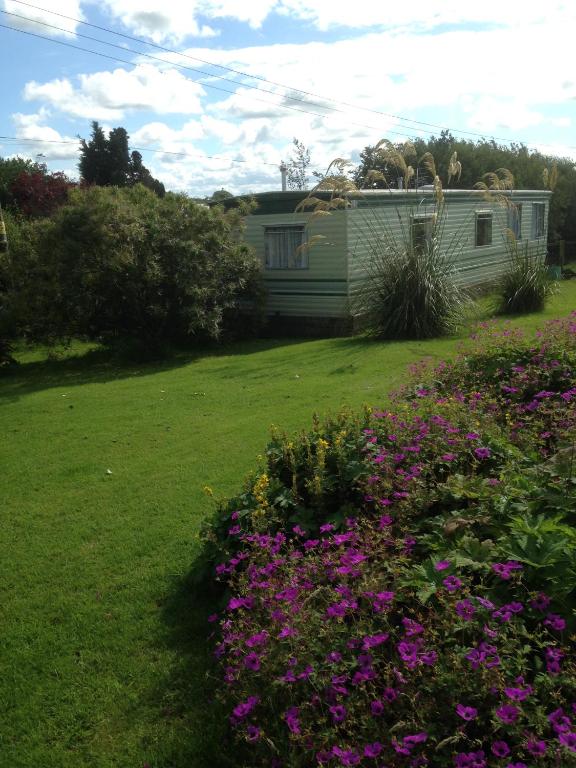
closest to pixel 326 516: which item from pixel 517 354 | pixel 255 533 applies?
pixel 255 533

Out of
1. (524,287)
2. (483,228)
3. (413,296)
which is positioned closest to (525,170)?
(483,228)

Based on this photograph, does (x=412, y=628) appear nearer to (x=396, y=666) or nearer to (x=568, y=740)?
(x=396, y=666)

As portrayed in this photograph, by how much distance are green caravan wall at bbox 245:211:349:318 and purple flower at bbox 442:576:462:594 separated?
11.2 m

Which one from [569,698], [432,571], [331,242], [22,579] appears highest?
[331,242]

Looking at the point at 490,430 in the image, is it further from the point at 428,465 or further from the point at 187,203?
the point at 187,203

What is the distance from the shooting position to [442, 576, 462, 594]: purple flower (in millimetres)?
2344

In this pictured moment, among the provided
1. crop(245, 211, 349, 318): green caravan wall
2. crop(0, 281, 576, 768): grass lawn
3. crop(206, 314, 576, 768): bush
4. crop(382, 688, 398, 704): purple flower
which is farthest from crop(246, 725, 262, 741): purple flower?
crop(245, 211, 349, 318): green caravan wall

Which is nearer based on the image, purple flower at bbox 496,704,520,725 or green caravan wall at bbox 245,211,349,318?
purple flower at bbox 496,704,520,725

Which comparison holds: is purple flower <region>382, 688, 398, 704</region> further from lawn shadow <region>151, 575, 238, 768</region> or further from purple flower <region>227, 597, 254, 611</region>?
purple flower <region>227, 597, 254, 611</region>

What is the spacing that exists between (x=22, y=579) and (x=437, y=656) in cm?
272

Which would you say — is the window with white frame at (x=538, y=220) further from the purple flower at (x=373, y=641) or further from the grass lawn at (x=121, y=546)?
the purple flower at (x=373, y=641)

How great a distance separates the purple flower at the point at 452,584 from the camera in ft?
7.69

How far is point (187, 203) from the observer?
13.1m

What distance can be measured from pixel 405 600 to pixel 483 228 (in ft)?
60.3
